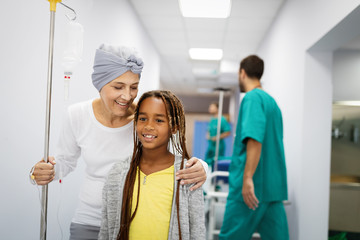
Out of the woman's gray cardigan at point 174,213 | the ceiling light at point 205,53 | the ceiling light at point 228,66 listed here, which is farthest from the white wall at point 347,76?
the ceiling light at point 228,66

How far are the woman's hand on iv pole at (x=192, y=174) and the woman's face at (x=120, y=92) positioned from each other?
0.28 m

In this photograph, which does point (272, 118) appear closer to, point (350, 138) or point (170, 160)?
point (170, 160)

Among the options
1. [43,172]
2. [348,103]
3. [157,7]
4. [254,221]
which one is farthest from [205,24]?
[43,172]

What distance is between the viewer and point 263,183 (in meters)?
1.81

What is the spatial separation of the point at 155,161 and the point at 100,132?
8.7 inches

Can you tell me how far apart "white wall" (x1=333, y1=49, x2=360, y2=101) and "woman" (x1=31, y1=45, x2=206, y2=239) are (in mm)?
2067

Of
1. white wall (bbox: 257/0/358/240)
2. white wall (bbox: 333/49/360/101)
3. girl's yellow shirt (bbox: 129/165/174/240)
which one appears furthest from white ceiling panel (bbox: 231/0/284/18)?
girl's yellow shirt (bbox: 129/165/174/240)

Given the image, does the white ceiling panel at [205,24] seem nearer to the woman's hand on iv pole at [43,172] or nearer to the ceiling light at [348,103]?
the ceiling light at [348,103]

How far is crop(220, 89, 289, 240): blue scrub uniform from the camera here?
1770 mm

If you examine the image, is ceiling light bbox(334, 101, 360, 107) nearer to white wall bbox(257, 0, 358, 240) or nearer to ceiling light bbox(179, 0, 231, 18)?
white wall bbox(257, 0, 358, 240)

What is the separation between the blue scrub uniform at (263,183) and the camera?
177 cm

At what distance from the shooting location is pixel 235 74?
5.89 metres

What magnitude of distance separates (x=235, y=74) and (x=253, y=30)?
232cm

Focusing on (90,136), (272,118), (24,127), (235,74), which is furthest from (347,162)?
(235,74)
